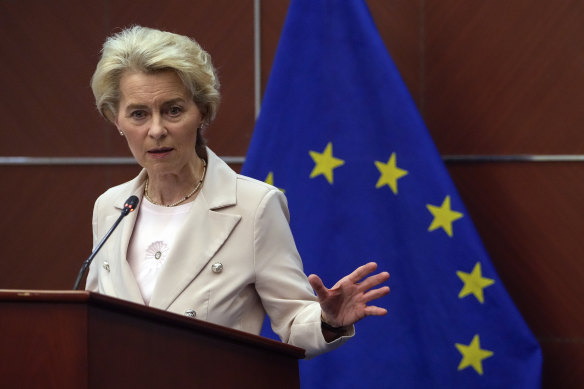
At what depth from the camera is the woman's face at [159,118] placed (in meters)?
2.13

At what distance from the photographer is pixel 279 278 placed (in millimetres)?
2092

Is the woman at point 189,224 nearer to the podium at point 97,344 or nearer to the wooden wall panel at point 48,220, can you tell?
the podium at point 97,344

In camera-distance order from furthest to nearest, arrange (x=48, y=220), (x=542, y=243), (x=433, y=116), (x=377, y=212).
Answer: (x=48, y=220) → (x=433, y=116) → (x=542, y=243) → (x=377, y=212)

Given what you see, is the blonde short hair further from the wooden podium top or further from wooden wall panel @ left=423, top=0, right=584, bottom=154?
wooden wall panel @ left=423, top=0, right=584, bottom=154

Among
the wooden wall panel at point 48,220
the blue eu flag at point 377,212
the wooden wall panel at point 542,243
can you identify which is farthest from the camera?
the wooden wall panel at point 48,220

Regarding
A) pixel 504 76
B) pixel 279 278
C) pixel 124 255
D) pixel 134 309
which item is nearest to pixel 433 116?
pixel 504 76

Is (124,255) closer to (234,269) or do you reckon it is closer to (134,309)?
(234,269)

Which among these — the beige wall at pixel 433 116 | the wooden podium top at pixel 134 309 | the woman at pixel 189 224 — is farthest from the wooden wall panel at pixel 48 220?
the wooden podium top at pixel 134 309

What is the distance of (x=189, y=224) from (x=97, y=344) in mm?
791

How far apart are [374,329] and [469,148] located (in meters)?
0.84

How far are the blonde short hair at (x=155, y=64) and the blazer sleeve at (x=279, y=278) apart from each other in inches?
12.0

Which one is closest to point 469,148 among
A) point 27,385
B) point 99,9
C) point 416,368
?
point 416,368

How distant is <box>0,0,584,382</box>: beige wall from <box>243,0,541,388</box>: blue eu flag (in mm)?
361

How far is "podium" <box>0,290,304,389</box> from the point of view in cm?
134
